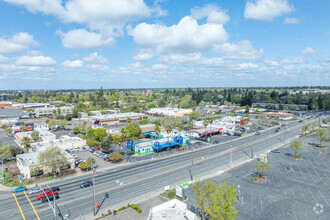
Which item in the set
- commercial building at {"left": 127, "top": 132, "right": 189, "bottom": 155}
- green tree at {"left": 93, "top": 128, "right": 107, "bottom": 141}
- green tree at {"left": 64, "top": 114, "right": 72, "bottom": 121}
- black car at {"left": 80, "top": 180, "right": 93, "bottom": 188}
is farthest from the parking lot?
green tree at {"left": 64, "top": 114, "right": 72, "bottom": 121}

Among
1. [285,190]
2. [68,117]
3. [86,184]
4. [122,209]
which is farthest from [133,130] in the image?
[68,117]

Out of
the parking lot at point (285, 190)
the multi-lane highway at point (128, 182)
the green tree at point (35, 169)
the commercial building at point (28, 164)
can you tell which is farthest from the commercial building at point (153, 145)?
the green tree at point (35, 169)

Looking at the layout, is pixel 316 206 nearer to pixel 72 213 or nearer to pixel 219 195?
pixel 219 195

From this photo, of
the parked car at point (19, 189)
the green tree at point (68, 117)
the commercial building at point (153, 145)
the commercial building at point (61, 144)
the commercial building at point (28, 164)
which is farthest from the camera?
the green tree at point (68, 117)

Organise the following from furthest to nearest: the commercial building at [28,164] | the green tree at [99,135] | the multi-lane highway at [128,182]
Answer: the green tree at [99,135], the commercial building at [28,164], the multi-lane highway at [128,182]

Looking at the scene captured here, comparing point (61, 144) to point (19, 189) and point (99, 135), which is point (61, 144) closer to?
point (99, 135)

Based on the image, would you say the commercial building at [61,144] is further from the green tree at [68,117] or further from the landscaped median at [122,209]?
the green tree at [68,117]

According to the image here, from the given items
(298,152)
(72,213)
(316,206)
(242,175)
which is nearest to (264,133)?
(298,152)
